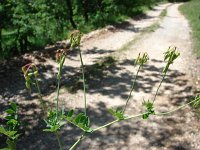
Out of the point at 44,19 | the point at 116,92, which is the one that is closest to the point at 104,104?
the point at 116,92

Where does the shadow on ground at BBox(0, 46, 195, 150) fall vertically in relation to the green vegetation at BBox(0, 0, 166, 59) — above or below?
below

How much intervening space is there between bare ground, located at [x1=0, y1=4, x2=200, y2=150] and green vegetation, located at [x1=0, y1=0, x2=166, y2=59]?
144 centimetres

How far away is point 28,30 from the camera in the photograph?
468 inches

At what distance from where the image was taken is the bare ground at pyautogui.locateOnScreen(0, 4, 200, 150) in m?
6.21

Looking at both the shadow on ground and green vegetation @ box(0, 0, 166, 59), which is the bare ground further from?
green vegetation @ box(0, 0, 166, 59)

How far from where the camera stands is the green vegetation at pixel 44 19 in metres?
11.7

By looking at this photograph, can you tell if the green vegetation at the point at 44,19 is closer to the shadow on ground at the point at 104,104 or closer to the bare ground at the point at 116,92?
the bare ground at the point at 116,92

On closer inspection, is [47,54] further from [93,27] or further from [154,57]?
[93,27]

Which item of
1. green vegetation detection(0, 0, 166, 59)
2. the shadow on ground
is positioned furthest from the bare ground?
green vegetation detection(0, 0, 166, 59)

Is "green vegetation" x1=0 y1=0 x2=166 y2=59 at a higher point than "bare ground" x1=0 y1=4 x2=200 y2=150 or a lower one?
higher

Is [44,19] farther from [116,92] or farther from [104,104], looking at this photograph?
[104,104]

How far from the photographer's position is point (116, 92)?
8375 millimetres

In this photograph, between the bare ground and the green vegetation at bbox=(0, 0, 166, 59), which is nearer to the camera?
the bare ground

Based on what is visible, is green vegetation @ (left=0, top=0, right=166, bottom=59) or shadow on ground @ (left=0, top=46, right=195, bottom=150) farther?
green vegetation @ (left=0, top=0, right=166, bottom=59)
